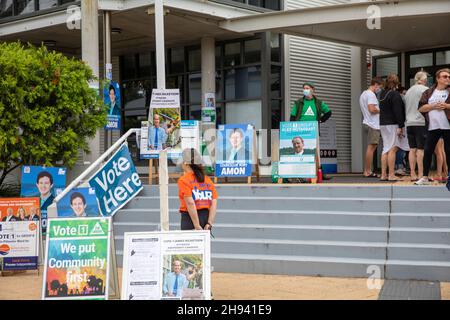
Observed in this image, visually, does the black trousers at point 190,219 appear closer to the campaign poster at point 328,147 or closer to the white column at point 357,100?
the campaign poster at point 328,147

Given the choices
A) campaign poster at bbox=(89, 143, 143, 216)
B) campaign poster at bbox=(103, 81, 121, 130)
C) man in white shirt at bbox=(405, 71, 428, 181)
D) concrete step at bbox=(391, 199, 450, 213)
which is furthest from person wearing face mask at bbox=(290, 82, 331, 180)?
campaign poster at bbox=(103, 81, 121, 130)

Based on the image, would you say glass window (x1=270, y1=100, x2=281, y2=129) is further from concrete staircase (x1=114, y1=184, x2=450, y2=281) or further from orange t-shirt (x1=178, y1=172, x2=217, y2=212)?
orange t-shirt (x1=178, y1=172, x2=217, y2=212)

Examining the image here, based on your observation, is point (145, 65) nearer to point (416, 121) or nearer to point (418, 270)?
point (416, 121)

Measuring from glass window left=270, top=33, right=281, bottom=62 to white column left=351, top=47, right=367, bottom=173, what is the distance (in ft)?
7.95

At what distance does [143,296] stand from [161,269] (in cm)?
32

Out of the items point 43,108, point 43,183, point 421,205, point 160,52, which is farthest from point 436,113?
point 43,108

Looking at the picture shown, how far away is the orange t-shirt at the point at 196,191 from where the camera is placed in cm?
805

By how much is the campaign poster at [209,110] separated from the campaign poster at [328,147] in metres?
2.81

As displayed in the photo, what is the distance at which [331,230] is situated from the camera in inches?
394

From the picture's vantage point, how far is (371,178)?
1412cm
